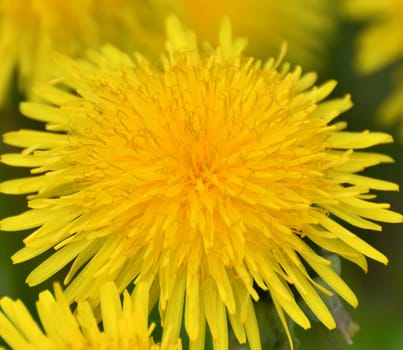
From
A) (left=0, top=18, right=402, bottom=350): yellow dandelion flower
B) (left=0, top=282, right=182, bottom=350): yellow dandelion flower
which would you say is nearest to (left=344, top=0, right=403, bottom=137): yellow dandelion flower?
(left=0, top=18, right=402, bottom=350): yellow dandelion flower

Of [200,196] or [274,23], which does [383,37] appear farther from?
[200,196]

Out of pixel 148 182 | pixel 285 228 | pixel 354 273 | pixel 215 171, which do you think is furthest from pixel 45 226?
pixel 354 273

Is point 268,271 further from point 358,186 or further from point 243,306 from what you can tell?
point 358,186

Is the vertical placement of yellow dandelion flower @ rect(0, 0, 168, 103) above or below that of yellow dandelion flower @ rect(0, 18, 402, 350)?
above

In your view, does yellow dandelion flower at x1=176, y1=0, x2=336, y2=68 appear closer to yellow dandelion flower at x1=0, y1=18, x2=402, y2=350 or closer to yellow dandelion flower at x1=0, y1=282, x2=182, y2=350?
yellow dandelion flower at x1=0, y1=18, x2=402, y2=350

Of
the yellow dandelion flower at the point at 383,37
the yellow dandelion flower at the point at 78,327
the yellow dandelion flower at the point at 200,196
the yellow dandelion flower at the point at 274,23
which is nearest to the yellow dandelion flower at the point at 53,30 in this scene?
the yellow dandelion flower at the point at 274,23

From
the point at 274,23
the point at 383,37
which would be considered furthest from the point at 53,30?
the point at 383,37
